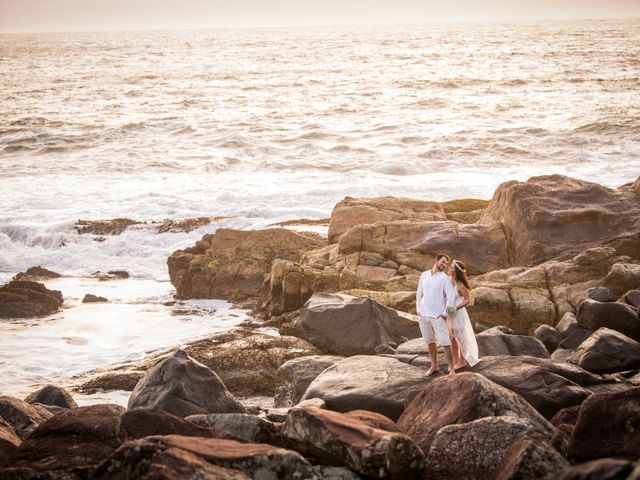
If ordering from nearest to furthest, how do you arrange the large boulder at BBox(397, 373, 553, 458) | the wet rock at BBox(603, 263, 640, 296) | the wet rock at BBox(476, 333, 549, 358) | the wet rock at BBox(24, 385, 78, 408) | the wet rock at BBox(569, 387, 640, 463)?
1. the wet rock at BBox(569, 387, 640, 463)
2. the large boulder at BBox(397, 373, 553, 458)
3. the wet rock at BBox(24, 385, 78, 408)
4. the wet rock at BBox(476, 333, 549, 358)
5. the wet rock at BBox(603, 263, 640, 296)

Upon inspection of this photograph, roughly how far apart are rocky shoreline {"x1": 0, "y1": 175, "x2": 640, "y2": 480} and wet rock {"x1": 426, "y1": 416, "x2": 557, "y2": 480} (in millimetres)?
18

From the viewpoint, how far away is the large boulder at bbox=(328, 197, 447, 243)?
20.8 metres

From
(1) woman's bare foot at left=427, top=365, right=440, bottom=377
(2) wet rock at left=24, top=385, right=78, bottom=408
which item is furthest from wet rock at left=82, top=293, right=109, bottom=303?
(1) woman's bare foot at left=427, top=365, right=440, bottom=377

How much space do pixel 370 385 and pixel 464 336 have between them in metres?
1.59

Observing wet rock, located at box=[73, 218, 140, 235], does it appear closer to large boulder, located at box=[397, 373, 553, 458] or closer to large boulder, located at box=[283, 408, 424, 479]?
large boulder, located at box=[397, 373, 553, 458]

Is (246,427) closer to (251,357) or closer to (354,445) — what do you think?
(354,445)

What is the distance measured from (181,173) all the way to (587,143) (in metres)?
21.4

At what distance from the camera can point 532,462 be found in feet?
21.0

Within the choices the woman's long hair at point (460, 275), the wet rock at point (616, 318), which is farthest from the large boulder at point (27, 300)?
the wet rock at point (616, 318)

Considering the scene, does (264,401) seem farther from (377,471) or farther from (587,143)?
(587,143)

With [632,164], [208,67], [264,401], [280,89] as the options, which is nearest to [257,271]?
[264,401]

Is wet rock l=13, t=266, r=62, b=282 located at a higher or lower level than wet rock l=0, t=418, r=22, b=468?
lower

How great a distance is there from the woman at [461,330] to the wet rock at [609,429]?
12.2 feet

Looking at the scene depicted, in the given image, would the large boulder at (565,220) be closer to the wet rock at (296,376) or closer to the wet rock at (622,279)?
the wet rock at (622,279)
